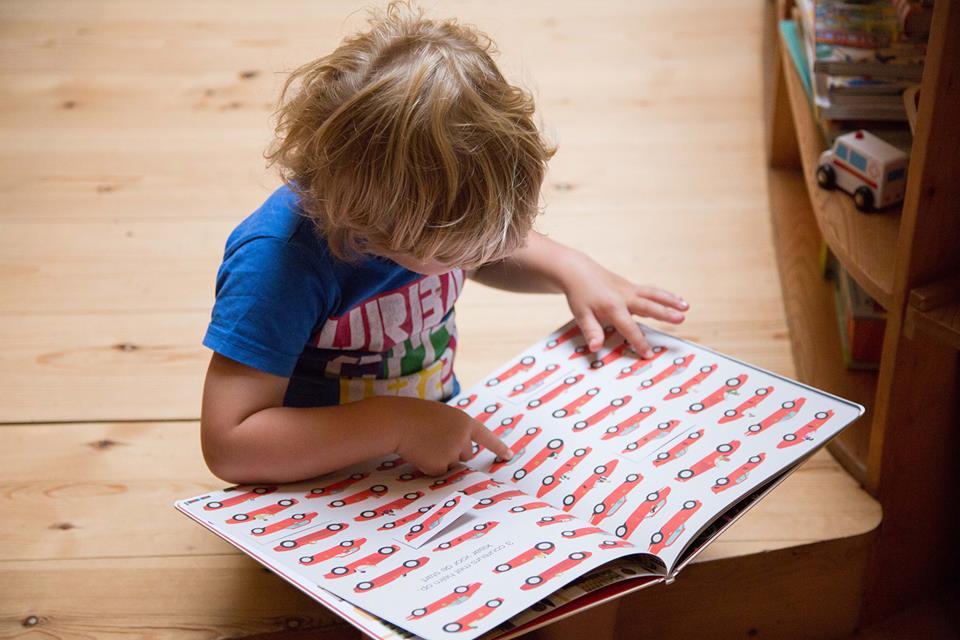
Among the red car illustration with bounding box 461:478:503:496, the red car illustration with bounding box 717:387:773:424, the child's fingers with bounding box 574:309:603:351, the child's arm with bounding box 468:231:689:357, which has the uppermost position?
the child's arm with bounding box 468:231:689:357

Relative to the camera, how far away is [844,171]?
108 centimetres

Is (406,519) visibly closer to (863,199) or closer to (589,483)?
(589,483)

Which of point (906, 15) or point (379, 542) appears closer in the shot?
point (379, 542)

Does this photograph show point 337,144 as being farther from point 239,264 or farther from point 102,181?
point 102,181

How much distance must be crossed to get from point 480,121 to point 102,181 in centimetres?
97

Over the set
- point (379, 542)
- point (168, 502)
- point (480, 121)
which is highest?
point (480, 121)

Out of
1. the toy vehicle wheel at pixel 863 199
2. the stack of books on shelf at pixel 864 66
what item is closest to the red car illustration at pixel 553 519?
the toy vehicle wheel at pixel 863 199

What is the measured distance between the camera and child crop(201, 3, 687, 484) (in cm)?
74

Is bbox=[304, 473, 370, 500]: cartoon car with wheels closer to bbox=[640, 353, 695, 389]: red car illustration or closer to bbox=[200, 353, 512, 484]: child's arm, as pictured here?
bbox=[200, 353, 512, 484]: child's arm

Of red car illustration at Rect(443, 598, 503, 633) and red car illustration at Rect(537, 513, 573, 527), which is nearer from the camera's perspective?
red car illustration at Rect(443, 598, 503, 633)

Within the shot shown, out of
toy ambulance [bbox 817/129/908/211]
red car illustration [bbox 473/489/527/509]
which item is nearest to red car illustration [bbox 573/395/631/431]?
red car illustration [bbox 473/489/527/509]

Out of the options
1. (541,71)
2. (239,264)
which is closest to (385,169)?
(239,264)

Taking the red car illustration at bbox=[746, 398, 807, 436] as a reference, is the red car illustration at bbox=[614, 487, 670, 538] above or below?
below

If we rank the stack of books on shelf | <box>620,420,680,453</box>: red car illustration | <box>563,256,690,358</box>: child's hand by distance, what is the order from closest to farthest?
<box>620,420,680,453</box>: red car illustration
<box>563,256,690,358</box>: child's hand
the stack of books on shelf
